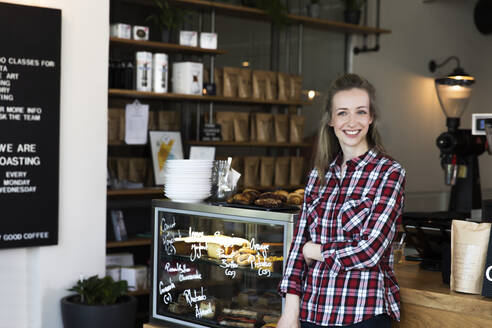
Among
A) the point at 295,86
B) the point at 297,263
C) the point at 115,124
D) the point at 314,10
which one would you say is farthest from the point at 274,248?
the point at 314,10

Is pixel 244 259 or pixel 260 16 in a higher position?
pixel 260 16

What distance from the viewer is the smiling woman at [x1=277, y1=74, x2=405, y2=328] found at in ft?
6.91

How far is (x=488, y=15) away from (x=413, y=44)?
1074mm

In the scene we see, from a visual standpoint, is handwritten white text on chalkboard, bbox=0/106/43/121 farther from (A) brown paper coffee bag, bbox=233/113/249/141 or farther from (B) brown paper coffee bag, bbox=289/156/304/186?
(B) brown paper coffee bag, bbox=289/156/304/186

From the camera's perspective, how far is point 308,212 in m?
2.26

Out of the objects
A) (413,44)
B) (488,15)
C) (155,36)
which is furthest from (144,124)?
(488,15)

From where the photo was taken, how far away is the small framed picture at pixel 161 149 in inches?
199

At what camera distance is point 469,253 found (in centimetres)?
223

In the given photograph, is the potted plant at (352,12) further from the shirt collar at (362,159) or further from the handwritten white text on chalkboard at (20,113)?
the shirt collar at (362,159)

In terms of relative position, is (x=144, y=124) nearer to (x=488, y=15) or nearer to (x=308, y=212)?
(x=308, y=212)

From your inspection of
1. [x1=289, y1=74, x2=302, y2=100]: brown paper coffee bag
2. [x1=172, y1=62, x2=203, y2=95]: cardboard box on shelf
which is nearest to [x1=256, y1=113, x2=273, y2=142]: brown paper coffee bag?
[x1=289, y1=74, x2=302, y2=100]: brown paper coffee bag

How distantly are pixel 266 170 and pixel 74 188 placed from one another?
1.89m

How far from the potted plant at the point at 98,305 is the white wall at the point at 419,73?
337cm

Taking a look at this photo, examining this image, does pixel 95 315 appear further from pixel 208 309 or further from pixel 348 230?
pixel 348 230
